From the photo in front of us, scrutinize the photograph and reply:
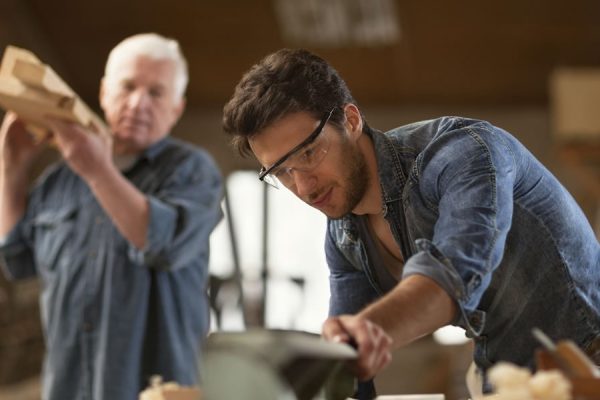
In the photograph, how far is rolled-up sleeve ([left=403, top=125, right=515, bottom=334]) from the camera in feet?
4.43

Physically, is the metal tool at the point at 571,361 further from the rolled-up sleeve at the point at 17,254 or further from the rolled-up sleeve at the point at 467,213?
the rolled-up sleeve at the point at 17,254

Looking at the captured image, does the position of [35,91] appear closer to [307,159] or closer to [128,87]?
[128,87]

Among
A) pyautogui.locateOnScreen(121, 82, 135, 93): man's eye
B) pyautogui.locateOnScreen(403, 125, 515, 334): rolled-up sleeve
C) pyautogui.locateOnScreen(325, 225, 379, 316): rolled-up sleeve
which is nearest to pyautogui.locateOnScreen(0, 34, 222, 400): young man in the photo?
pyautogui.locateOnScreen(121, 82, 135, 93): man's eye

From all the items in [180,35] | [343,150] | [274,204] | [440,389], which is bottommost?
[440,389]

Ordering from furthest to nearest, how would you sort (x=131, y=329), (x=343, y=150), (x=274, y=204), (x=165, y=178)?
(x=274, y=204), (x=165, y=178), (x=131, y=329), (x=343, y=150)

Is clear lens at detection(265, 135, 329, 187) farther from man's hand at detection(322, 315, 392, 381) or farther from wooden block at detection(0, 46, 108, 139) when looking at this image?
wooden block at detection(0, 46, 108, 139)

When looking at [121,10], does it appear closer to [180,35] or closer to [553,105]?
[180,35]

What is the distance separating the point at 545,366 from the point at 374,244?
0.68m

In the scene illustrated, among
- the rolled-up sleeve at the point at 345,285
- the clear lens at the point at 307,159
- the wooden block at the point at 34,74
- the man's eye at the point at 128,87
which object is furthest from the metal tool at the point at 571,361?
the man's eye at the point at 128,87

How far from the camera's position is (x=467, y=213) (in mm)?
1442

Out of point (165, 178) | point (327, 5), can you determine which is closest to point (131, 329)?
point (165, 178)

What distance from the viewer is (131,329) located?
8.12 feet

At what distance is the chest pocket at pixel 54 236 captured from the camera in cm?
262

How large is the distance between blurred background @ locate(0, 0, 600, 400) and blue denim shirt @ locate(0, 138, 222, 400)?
3.88 m
